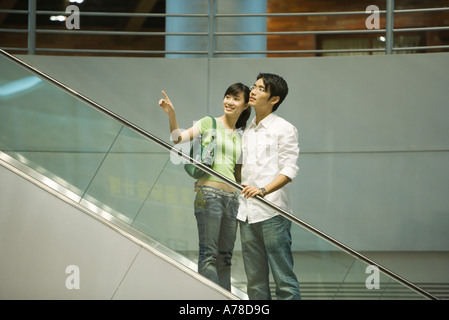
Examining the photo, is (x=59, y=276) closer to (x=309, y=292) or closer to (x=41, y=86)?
(x=41, y=86)

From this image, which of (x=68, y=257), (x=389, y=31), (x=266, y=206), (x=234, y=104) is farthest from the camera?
(x=389, y=31)

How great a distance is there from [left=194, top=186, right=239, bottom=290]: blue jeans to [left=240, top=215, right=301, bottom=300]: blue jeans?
91 millimetres

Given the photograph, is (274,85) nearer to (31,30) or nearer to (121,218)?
(121,218)


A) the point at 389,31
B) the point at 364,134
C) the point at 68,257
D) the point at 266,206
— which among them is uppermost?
the point at 389,31

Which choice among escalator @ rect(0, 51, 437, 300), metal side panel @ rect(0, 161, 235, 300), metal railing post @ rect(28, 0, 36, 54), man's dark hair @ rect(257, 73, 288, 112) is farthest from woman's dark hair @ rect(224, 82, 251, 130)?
metal railing post @ rect(28, 0, 36, 54)

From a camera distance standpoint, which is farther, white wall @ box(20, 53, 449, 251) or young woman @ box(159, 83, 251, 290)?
white wall @ box(20, 53, 449, 251)

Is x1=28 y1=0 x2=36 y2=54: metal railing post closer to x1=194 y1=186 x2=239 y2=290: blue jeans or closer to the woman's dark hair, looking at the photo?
the woman's dark hair

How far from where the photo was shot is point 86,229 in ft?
13.6

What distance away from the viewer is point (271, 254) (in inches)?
152

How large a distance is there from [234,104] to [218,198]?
601 millimetres


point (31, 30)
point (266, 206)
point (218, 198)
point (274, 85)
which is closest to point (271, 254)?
point (266, 206)

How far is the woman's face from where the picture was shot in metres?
4.01

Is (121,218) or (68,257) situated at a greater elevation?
(121,218)

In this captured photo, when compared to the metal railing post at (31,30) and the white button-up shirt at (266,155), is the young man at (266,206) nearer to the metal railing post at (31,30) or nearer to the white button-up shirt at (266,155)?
the white button-up shirt at (266,155)
